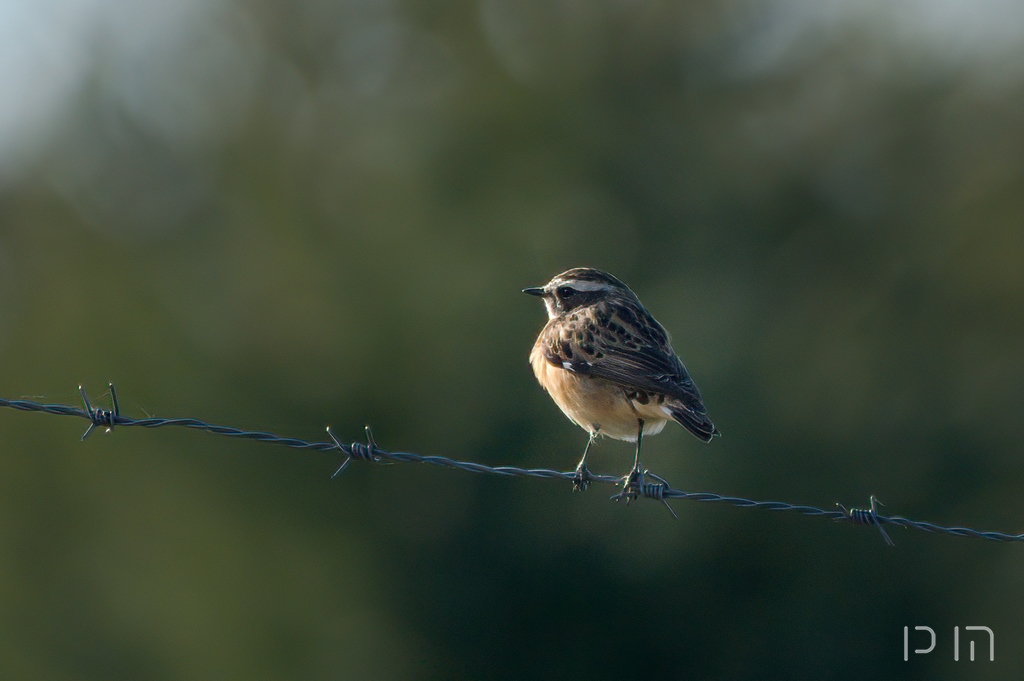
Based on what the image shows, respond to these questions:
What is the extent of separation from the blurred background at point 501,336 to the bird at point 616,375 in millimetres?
11840

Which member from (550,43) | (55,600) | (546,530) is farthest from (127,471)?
(550,43)

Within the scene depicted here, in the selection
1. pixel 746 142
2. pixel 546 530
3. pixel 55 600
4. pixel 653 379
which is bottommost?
pixel 653 379

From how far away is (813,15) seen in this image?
1030 inches

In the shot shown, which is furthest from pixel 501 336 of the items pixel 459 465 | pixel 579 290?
pixel 459 465

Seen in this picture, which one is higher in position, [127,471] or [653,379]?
[127,471]

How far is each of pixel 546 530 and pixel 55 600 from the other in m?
11.5

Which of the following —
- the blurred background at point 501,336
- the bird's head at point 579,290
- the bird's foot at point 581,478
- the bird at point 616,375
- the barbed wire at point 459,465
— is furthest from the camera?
the blurred background at point 501,336

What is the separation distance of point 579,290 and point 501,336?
14.2 m

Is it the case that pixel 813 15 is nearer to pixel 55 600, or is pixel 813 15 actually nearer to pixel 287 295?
pixel 287 295

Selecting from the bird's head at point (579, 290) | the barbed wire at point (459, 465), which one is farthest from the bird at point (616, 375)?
the barbed wire at point (459, 465)

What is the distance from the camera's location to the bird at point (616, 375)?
7.48 metres

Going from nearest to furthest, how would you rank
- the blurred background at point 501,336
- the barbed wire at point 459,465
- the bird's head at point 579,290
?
the barbed wire at point 459,465 < the bird's head at point 579,290 < the blurred background at point 501,336

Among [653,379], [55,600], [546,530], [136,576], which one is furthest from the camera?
[55,600]

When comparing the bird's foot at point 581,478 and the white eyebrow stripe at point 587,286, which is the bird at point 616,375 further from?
the white eyebrow stripe at point 587,286
